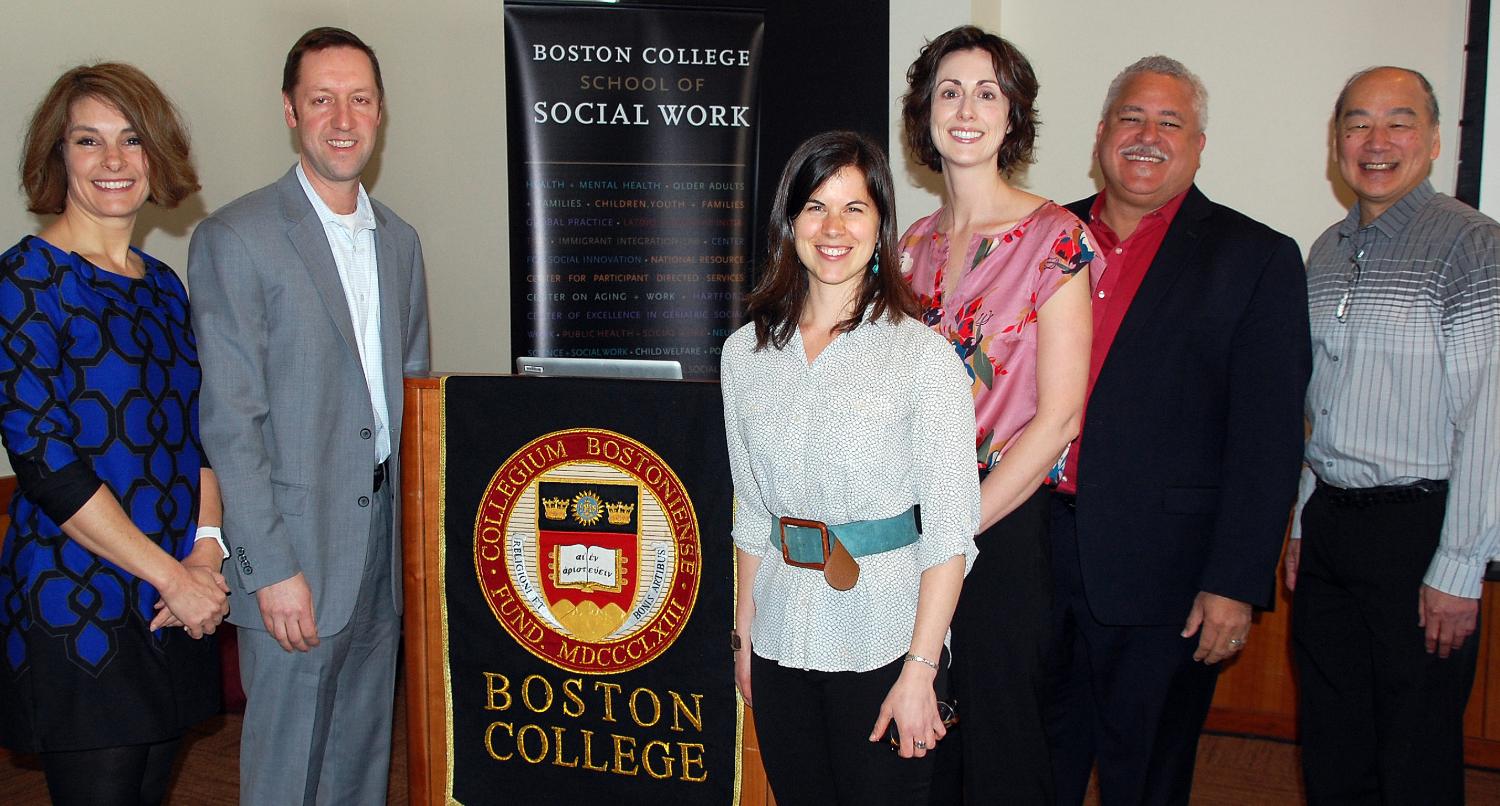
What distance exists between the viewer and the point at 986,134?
6.60ft

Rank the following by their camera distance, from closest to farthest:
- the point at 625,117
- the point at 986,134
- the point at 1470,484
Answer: the point at 986,134
the point at 1470,484
the point at 625,117

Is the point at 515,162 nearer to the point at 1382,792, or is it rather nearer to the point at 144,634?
Answer: the point at 144,634

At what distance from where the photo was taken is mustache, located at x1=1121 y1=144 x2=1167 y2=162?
2459mm

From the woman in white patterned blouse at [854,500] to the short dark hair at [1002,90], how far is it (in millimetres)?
387

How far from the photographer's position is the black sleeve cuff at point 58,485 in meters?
1.95

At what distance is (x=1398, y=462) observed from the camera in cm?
234

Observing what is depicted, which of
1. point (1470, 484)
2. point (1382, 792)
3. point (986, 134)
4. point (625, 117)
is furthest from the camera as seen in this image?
point (625, 117)

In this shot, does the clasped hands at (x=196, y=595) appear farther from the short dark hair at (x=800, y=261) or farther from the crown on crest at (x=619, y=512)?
the short dark hair at (x=800, y=261)

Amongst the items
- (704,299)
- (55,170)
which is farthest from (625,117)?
(55,170)

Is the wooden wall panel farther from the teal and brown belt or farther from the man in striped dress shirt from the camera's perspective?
the teal and brown belt

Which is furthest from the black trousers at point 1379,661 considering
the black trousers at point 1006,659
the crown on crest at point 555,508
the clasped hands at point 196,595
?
the clasped hands at point 196,595

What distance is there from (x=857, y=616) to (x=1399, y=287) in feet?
4.74

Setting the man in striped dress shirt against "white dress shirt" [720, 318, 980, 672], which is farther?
the man in striped dress shirt

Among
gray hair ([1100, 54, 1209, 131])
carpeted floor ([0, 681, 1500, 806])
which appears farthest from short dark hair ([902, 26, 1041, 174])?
carpeted floor ([0, 681, 1500, 806])
